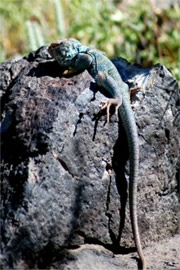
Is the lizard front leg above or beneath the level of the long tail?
above

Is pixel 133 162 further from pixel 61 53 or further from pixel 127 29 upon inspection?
pixel 127 29

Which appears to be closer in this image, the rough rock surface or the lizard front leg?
the rough rock surface

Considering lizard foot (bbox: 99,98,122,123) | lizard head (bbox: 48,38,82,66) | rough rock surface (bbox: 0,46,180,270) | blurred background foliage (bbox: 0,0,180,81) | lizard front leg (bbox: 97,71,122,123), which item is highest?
blurred background foliage (bbox: 0,0,180,81)

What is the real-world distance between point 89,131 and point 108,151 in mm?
203

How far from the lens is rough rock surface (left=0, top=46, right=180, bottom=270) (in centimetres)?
387

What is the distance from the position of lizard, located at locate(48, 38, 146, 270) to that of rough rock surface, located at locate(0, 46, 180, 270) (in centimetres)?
7

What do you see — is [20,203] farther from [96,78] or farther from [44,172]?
[96,78]

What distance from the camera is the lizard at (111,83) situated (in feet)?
14.0

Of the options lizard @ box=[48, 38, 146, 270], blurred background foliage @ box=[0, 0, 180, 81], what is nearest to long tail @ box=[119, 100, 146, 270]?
lizard @ box=[48, 38, 146, 270]

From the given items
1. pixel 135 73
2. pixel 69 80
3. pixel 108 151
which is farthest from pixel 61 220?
pixel 135 73

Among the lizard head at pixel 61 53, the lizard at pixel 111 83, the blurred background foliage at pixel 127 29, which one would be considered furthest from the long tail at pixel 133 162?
the blurred background foliage at pixel 127 29

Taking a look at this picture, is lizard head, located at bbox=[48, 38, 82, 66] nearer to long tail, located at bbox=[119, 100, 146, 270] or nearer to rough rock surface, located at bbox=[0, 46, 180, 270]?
rough rock surface, located at bbox=[0, 46, 180, 270]

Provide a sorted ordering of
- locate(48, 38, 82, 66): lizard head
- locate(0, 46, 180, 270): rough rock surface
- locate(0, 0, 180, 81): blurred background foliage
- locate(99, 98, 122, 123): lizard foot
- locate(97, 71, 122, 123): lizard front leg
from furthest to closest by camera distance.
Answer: locate(0, 0, 180, 81): blurred background foliage → locate(48, 38, 82, 66): lizard head → locate(97, 71, 122, 123): lizard front leg → locate(99, 98, 122, 123): lizard foot → locate(0, 46, 180, 270): rough rock surface

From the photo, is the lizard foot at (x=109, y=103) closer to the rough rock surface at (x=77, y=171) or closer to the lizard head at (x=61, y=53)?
the rough rock surface at (x=77, y=171)
